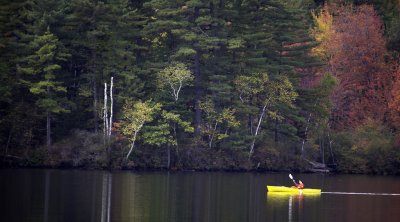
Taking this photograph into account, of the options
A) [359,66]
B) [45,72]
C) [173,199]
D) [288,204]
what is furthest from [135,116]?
[359,66]

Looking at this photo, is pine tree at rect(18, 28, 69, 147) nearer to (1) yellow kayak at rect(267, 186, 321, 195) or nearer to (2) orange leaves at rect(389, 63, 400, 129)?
(1) yellow kayak at rect(267, 186, 321, 195)

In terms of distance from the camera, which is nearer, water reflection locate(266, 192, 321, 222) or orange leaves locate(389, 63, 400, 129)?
water reflection locate(266, 192, 321, 222)

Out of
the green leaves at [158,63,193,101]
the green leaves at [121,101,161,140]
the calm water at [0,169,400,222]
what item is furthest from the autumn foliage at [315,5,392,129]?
the green leaves at [121,101,161,140]

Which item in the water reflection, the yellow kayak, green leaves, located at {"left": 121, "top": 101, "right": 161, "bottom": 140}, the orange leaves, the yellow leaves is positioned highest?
the yellow leaves

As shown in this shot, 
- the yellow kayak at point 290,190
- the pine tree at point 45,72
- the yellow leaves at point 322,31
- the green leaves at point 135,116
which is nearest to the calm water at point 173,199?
the yellow kayak at point 290,190

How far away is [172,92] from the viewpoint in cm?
5997

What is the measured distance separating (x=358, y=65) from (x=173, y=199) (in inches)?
1253

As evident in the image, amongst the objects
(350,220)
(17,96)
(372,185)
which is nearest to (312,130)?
(372,185)

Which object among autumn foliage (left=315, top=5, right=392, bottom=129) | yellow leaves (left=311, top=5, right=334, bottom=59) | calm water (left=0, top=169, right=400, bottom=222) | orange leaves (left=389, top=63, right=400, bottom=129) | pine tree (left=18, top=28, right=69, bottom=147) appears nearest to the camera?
calm water (left=0, top=169, right=400, bottom=222)

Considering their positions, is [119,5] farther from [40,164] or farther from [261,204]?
[261,204]

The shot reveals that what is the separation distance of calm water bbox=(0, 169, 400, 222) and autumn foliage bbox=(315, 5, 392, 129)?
495 inches

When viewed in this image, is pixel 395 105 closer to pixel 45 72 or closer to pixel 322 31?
pixel 322 31

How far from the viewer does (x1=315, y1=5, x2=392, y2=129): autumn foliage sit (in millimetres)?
66250

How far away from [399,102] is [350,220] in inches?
1181
